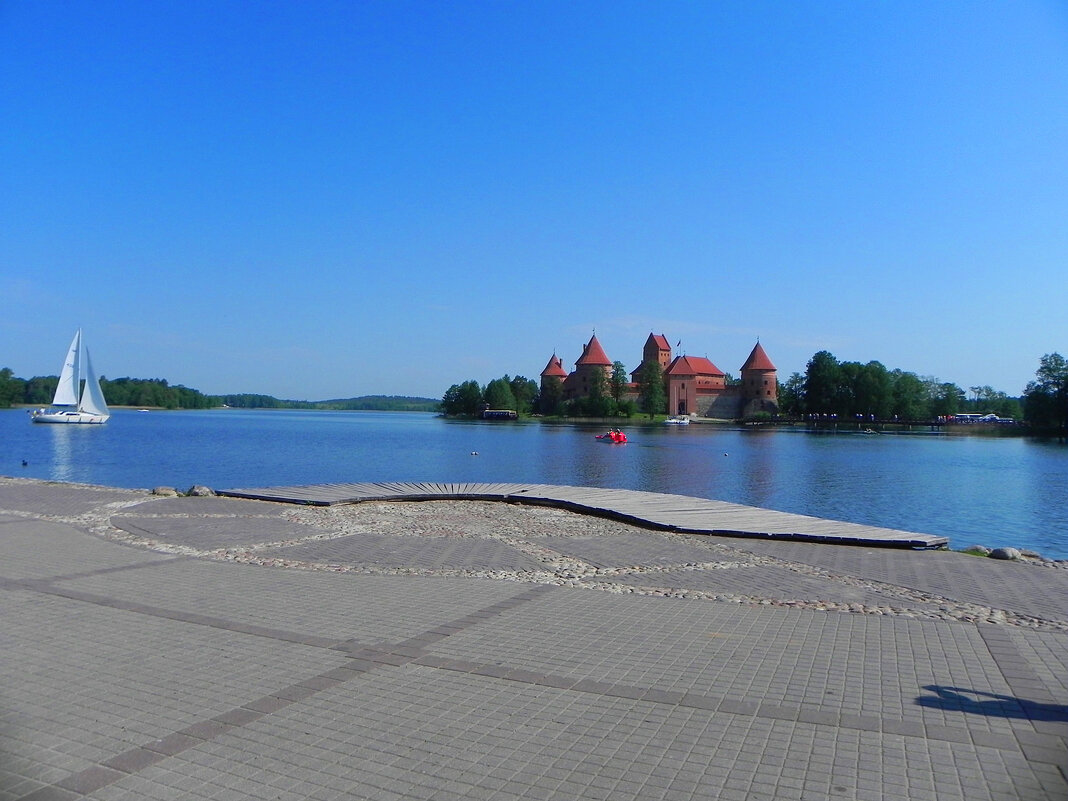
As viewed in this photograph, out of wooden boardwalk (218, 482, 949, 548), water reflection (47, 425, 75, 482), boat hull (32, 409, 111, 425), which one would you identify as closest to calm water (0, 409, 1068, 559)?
water reflection (47, 425, 75, 482)

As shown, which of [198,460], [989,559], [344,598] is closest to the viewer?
[344,598]

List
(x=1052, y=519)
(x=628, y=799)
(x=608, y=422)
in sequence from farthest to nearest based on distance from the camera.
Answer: (x=608, y=422) < (x=1052, y=519) < (x=628, y=799)

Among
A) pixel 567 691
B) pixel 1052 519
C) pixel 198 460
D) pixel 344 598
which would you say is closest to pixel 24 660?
pixel 344 598

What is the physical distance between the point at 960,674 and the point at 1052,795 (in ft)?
6.44

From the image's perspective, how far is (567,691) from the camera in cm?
516

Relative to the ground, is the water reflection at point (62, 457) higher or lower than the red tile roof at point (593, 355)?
lower

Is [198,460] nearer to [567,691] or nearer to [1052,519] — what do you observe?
[1052,519]

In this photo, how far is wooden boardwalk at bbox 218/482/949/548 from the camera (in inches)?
499

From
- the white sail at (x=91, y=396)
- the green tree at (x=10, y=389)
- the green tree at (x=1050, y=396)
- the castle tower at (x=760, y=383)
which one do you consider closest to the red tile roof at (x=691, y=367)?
the castle tower at (x=760, y=383)

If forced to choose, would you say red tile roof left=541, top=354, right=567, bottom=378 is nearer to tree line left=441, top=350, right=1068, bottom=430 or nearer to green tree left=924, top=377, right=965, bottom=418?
tree line left=441, top=350, right=1068, bottom=430

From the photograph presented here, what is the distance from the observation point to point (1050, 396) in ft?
300

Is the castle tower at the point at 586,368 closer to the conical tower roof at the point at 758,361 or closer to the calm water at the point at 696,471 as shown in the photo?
the conical tower roof at the point at 758,361

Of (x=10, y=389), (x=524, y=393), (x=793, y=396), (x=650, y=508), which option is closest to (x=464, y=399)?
(x=524, y=393)

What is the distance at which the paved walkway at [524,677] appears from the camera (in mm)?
3945
